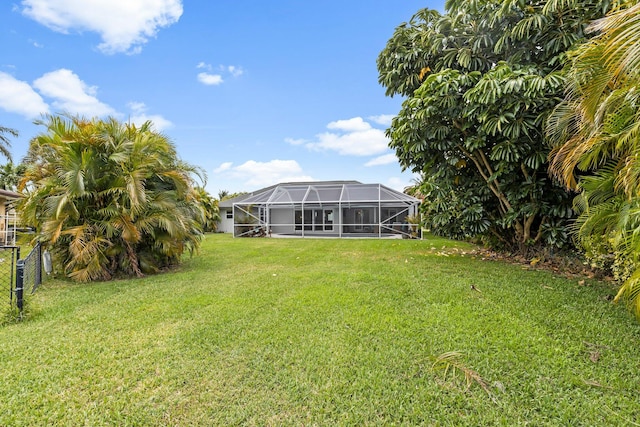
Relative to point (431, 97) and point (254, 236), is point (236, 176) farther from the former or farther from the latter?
point (431, 97)

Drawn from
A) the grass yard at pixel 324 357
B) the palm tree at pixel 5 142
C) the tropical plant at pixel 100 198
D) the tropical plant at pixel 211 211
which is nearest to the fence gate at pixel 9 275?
the grass yard at pixel 324 357

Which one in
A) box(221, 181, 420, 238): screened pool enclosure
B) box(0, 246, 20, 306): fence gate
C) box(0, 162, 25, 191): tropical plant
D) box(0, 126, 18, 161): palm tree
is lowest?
box(0, 246, 20, 306): fence gate

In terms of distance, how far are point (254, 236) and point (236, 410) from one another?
53.4 feet

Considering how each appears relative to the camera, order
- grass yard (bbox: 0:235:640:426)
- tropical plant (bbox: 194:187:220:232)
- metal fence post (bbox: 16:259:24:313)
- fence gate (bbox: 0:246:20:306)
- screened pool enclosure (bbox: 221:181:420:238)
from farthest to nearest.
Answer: tropical plant (bbox: 194:187:220:232) → screened pool enclosure (bbox: 221:181:420:238) → fence gate (bbox: 0:246:20:306) → metal fence post (bbox: 16:259:24:313) → grass yard (bbox: 0:235:640:426)

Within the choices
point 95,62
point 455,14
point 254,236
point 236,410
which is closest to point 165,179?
point 236,410

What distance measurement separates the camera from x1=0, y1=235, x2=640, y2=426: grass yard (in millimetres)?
2150

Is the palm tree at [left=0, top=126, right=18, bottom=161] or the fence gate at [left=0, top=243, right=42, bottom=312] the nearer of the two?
the fence gate at [left=0, top=243, right=42, bottom=312]

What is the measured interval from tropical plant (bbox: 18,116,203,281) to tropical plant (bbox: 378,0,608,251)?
609cm

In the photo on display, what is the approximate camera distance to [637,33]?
227cm

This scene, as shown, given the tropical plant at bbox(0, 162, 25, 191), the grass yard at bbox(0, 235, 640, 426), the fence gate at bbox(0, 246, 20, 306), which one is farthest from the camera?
the tropical plant at bbox(0, 162, 25, 191)

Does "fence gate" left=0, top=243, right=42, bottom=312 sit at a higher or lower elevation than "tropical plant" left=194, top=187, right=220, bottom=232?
lower

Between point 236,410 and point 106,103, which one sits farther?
point 106,103

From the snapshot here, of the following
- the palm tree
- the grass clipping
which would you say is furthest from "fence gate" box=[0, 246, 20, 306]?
the palm tree

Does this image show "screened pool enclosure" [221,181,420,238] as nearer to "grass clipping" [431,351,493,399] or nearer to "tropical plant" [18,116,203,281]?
"tropical plant" [18,116,203,281]
